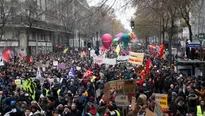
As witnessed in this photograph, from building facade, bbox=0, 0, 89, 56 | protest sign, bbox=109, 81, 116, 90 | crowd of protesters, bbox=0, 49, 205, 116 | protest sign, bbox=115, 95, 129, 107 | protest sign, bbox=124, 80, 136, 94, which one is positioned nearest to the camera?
crowd of protesters, bbox=0, 49, 205, 116

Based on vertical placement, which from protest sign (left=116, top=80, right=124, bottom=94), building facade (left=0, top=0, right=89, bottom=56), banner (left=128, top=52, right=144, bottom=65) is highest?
building facade (left=0, top=0, right=89, bottom=56)

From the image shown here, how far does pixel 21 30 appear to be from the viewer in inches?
2309

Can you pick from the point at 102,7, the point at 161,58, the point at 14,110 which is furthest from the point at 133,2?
the point at 161,58

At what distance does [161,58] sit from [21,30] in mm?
29681

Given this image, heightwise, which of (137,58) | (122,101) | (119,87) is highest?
(137,58)

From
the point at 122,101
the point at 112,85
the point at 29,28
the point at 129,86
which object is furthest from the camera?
the point at 29,28

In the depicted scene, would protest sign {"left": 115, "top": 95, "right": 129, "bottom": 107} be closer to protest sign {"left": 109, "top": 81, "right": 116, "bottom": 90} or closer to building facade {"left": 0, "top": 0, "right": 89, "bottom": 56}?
protest sign {"left": 109, "top": 81, "right": 116, "bottom": 90}

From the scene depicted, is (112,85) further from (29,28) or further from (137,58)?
(29,28)

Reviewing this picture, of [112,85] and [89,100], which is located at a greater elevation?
[112,85]

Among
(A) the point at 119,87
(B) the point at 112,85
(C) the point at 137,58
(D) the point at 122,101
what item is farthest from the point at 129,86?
(C) the point at 137,58

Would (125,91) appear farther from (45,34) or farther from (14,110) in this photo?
(45,34)

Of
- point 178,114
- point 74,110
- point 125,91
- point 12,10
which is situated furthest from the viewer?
point 12,10

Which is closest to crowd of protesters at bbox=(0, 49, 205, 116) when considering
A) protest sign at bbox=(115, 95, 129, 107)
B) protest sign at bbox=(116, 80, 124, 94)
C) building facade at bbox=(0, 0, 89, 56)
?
protest sign at bbox=(115, 95, 129, 107)

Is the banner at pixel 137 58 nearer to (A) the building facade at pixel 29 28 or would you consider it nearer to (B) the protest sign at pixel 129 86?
(B) the protest sign at pixel 129 86
